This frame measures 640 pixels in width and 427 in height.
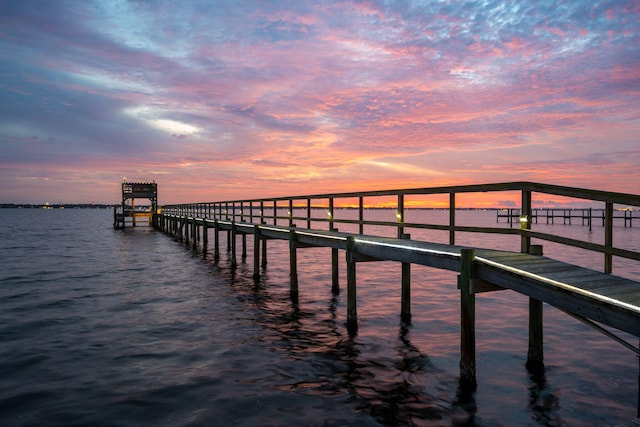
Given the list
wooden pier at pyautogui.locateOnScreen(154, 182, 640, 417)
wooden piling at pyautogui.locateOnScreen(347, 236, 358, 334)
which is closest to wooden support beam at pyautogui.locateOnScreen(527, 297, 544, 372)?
wooden pier at pyautogui.locateOnScreen(154, 182, 640, 417)

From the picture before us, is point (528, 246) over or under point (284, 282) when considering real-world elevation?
over

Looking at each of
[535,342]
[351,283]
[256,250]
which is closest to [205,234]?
[256,250]

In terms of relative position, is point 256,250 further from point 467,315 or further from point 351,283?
point 467,315

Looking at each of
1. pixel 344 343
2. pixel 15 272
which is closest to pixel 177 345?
pixel 344 343

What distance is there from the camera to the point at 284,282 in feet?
57.2

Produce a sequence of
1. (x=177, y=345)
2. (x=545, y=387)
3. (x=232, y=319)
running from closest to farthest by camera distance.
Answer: (x=545, y=387)
(x=177, y=345)
(x=232, y=319)

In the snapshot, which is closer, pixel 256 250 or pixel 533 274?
pixel 533 274

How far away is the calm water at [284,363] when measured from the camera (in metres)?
6.25

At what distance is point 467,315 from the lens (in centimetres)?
661

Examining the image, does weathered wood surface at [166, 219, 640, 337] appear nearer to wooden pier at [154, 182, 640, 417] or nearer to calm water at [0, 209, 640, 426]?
wooden pier at [154, 182, 640, 417]

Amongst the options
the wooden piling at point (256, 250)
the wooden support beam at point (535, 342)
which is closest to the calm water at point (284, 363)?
the wooden support beam at point (535, 342)

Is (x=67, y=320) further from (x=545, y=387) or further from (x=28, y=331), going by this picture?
(x=545, y=387)

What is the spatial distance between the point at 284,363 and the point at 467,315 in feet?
11.1

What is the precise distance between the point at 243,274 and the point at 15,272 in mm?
10734
